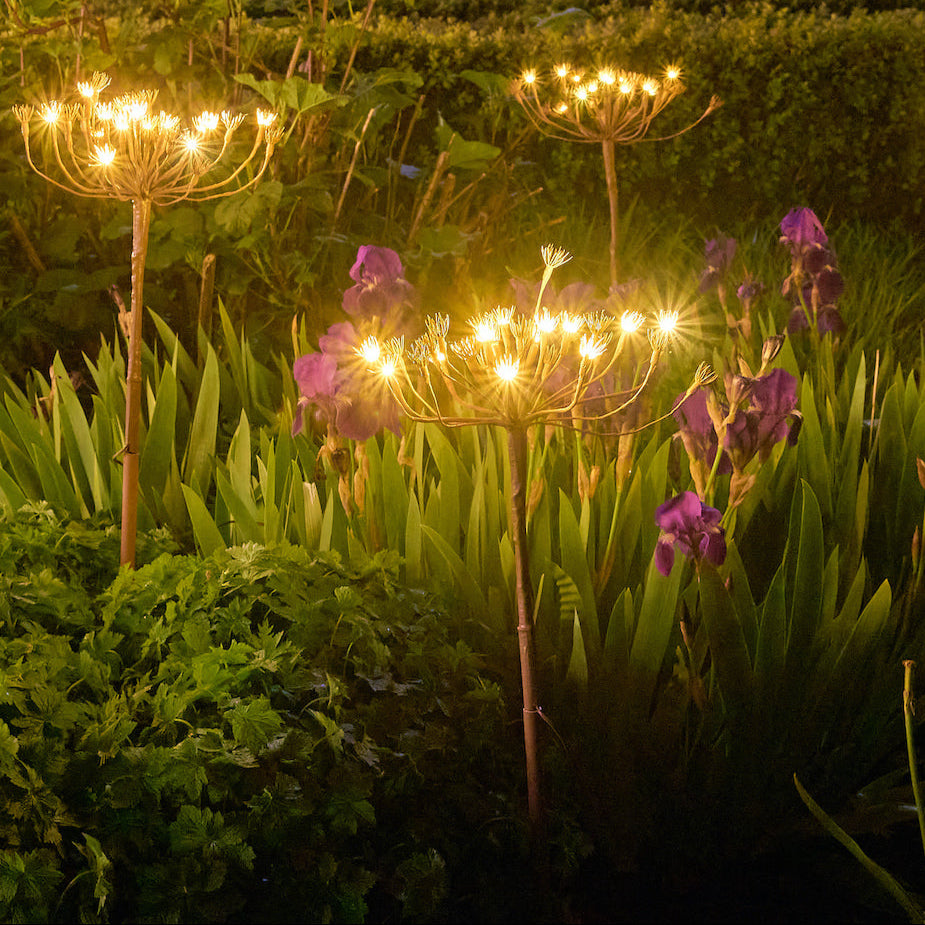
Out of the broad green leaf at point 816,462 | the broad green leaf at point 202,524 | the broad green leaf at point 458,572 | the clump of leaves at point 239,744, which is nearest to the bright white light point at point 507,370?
the clump of leaves at point 239,744

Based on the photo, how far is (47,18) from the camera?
9.69 feet

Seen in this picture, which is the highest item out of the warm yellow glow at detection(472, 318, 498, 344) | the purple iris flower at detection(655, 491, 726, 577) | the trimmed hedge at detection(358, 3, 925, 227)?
the trimmed hedge at detection(358, 3, 925, 227)

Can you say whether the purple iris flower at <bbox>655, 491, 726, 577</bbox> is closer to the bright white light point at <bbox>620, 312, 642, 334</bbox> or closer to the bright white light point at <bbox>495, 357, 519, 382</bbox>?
the bright white light point at <bbox>620, 312, 642, 334</bbox>

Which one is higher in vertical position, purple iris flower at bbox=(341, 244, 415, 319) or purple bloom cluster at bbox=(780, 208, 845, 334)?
purple bloom cluster at bbox=(780, 208, 845, 334)

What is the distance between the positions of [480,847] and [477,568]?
476mm

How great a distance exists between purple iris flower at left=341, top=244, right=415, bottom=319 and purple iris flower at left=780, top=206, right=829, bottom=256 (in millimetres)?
1108

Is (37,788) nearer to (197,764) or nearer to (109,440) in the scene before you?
(197,764)

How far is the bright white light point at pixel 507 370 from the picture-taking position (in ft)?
3.34

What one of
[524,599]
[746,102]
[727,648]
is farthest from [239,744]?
[746,102]

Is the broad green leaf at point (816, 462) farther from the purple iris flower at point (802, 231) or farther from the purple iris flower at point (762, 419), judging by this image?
the purple iris flower at point (802, 231)

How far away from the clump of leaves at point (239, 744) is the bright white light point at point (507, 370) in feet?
1.42

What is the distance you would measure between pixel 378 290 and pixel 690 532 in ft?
2.63

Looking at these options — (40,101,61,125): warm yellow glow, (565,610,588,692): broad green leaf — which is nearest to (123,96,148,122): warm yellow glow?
(40,101,61,125): warm yellow glow

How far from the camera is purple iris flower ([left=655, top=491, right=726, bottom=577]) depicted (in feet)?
4.53
